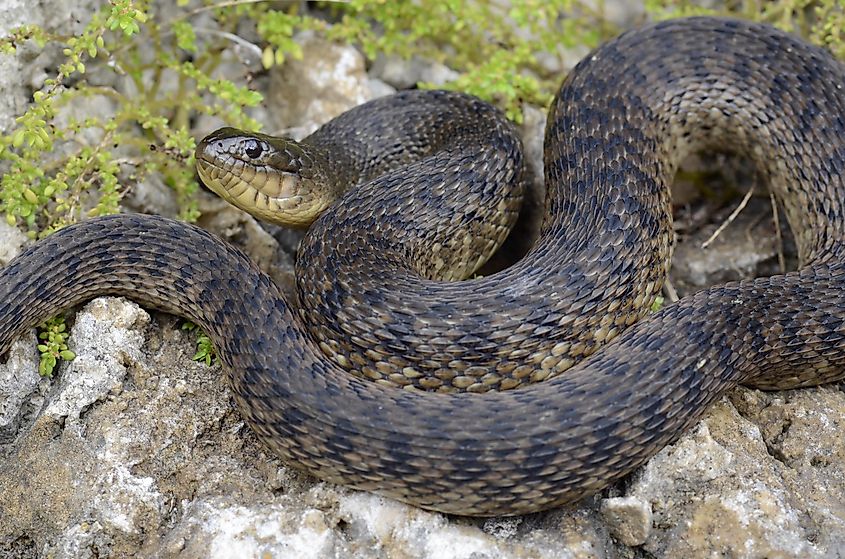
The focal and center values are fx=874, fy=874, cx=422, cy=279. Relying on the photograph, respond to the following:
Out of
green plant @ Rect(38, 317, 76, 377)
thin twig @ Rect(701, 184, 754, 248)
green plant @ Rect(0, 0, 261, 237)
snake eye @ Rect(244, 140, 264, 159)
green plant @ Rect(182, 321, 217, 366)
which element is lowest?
green plant @ Rect(38, 317, 76, 377)

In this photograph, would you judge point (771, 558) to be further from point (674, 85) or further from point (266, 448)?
point (674, 85)

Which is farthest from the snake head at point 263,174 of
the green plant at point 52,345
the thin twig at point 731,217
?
the thin twig at point 731,217

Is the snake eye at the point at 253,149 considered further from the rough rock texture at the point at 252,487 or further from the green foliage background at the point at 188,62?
the rough rock texture at the point at 252,487

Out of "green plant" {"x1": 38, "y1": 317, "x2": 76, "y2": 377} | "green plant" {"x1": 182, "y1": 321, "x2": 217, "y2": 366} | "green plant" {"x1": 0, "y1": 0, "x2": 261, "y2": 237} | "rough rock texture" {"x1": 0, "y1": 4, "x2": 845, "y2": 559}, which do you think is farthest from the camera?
"green plant" {"x1": 0, "y1": 0, "x2": 261, "y2": 237}

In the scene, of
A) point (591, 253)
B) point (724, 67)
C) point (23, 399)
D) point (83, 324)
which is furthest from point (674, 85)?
point (23, 399)

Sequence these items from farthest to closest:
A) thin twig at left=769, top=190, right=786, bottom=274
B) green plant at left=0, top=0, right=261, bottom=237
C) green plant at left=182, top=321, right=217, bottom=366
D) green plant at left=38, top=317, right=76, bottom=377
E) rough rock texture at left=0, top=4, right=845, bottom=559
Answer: thin twig at left=769, top=190, right=786, bottom=274
green plant at left=0, top=0, right=261, bottom=237
green plant at left=182, top=321, right=217, bottom=366
green plant at left=38, top=317, right=76, bottom=377
rough rock texture at left=0, top=4, right=845, bottom=559

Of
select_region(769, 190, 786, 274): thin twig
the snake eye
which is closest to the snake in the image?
the snake eye

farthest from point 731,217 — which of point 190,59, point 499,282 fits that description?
point 190,59

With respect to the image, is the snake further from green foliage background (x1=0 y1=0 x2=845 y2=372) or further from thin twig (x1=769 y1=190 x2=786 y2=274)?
green foliage background (x1=0 y1=0 x2=845 y2=372)
